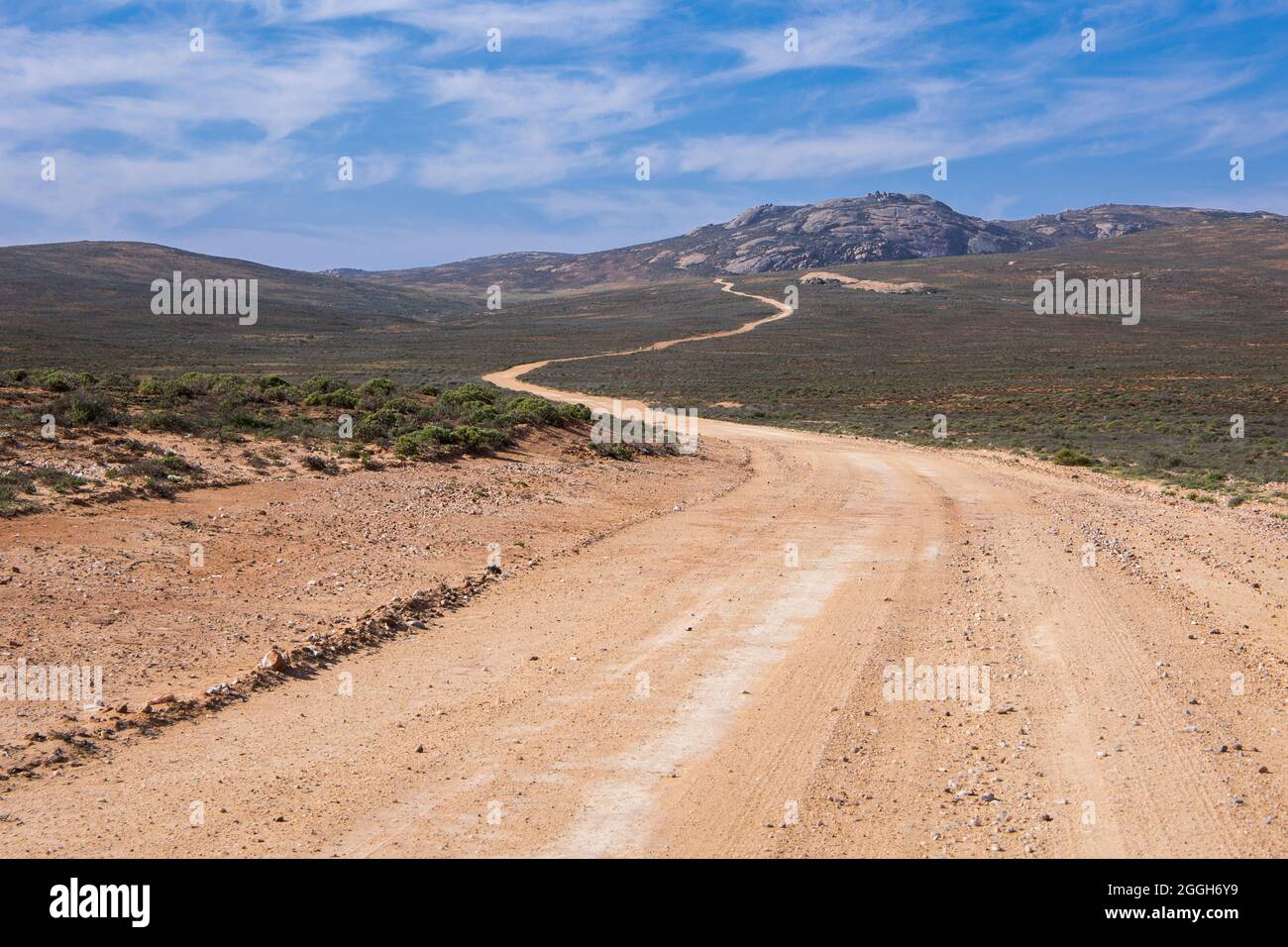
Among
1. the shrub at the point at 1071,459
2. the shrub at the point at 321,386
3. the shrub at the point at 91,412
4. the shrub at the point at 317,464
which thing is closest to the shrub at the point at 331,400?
the shrub at the point at 321,386

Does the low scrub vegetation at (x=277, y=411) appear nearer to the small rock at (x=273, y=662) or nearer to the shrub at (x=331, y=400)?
the shrub at (x=331, y=400)

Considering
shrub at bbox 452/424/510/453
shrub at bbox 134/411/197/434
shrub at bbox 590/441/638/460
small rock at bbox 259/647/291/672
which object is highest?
shrub at bbox 134/411/197/434

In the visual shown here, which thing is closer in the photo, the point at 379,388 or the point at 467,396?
the point at 379,388

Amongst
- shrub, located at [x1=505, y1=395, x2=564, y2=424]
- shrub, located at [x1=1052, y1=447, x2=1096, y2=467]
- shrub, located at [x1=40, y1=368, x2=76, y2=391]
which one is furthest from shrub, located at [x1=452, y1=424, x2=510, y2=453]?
shrub, located at [x1=1052, y1=447, x2=1096, y2=467]

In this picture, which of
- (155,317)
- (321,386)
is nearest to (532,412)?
(321,386)

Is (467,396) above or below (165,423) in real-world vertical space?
above

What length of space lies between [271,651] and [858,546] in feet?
27.8

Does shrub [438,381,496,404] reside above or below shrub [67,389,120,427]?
above

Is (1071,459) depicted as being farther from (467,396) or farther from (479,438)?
(467,396)

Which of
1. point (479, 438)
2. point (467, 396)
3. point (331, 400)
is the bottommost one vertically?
point (479, 438)

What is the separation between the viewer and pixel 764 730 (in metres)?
6.72

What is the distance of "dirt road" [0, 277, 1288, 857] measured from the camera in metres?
5.11

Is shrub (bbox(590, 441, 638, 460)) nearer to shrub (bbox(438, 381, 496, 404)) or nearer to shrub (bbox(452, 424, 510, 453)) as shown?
shrub (bbox(452, 424, 510, 453))

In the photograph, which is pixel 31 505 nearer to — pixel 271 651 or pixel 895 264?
pixel 271 651
